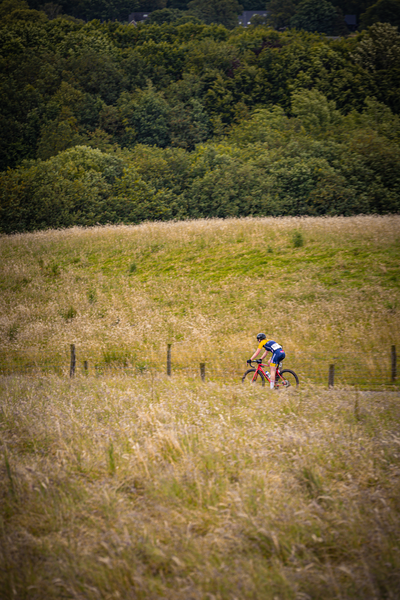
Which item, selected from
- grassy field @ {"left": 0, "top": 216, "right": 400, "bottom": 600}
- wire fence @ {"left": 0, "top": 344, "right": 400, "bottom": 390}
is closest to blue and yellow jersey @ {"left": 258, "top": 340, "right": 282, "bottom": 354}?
grassy field @ {"left": 0, "top": 216, "right": 400, "bottom": 600}

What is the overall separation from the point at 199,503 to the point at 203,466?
0.78 metres

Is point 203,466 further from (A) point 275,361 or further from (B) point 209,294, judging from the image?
(B) point 209,294

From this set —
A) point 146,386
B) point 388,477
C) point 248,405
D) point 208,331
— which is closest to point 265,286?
point 208,331

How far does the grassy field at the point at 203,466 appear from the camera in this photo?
431 centimetres

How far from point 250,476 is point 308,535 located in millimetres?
1090

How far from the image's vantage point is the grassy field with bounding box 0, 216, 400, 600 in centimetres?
431

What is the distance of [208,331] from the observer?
17.3 meters

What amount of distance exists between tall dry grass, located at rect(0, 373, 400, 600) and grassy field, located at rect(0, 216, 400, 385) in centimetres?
585

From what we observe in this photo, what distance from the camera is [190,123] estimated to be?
63781 millimetres

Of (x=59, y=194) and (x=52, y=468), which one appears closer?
(x=52, y=468)

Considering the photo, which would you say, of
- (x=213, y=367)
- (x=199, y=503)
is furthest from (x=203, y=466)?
(x=213, y=367)

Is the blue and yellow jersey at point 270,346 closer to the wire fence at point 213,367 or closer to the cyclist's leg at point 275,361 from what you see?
the cyclist's leg at point 275,361

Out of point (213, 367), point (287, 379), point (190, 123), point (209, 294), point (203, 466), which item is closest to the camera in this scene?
point (203, 466)

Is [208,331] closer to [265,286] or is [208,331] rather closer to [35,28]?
[265,286]
